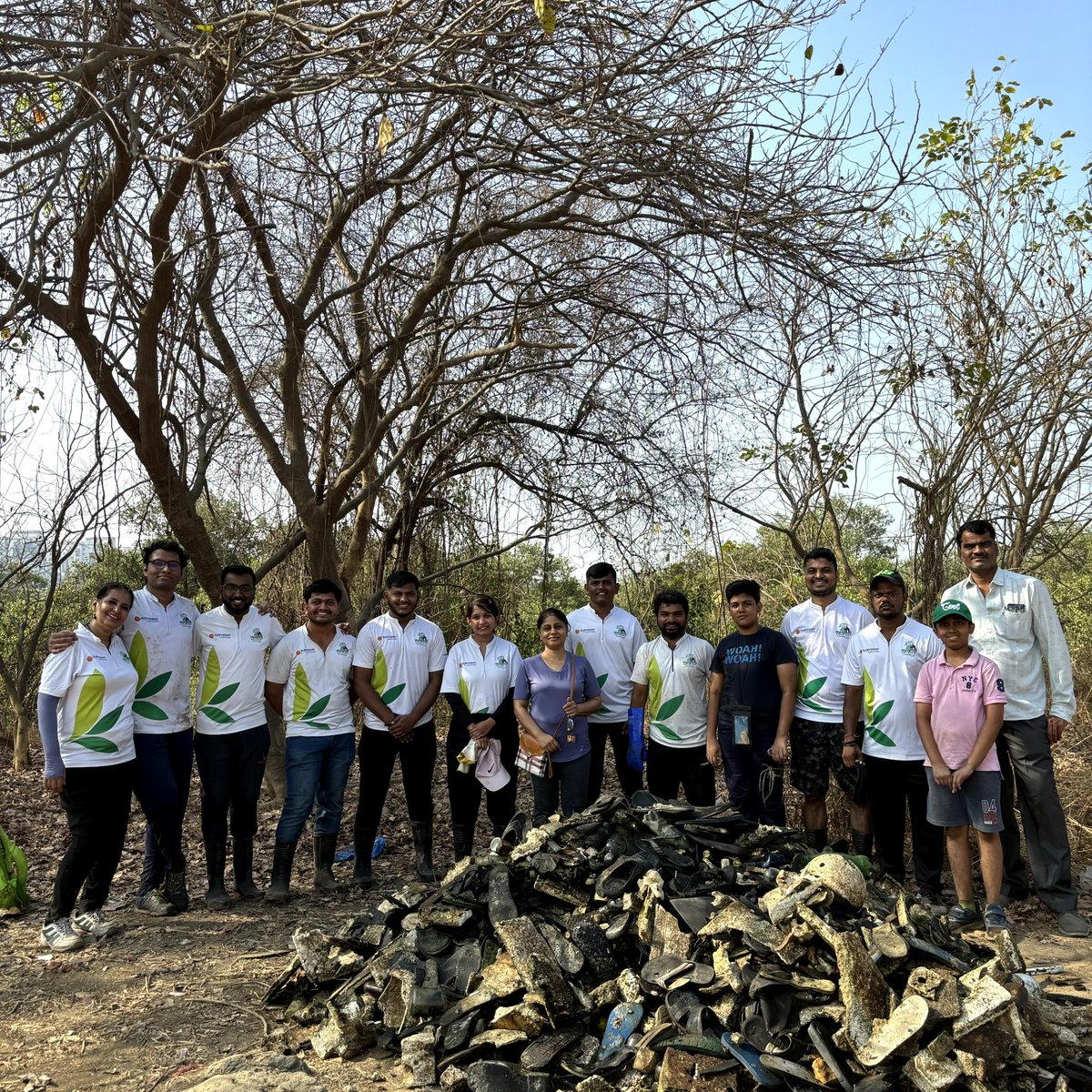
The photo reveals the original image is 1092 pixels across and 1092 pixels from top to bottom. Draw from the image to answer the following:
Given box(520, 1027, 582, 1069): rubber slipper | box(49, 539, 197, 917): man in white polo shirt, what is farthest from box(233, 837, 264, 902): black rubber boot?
box(520, 1027, 582, 1069): rubber slipper

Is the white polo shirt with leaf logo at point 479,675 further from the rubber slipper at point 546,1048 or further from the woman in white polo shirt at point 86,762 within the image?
the rubber slipper at point 546,1048

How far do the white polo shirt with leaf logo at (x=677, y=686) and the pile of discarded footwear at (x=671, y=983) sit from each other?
101 centimetres

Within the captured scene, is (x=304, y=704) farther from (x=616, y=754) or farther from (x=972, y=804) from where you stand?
(x=972, y=804)

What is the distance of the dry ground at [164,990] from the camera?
12.6ft

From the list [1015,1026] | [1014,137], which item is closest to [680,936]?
[1015,1026]

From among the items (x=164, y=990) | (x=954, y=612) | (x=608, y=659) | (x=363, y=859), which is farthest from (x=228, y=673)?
(x=954, y=612)

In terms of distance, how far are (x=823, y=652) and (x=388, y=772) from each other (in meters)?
2.73

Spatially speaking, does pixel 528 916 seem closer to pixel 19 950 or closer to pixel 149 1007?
pixel 149 1007

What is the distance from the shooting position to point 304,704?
5918 millimetres

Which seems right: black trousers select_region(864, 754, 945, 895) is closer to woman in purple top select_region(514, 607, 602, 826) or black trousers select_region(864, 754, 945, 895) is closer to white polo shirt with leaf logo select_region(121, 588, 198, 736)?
woman in purple top select_region(514, 607, 602, 826)

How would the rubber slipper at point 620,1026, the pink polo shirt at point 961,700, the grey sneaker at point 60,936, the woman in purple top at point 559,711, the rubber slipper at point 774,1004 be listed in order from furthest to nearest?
the woman in purple top at point 559,711, the pink polo shirt at point 961,700, the grey sneaker at point 60,936, the rubber slipper at point 620,1026, the rubber slipper at point 774,1004

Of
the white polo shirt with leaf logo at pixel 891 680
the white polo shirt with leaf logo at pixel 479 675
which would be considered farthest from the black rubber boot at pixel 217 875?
the white polo shirt with leaf logo at pixel 891 680

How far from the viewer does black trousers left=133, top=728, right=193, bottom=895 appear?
541 cm

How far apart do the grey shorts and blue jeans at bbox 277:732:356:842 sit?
3.29m
